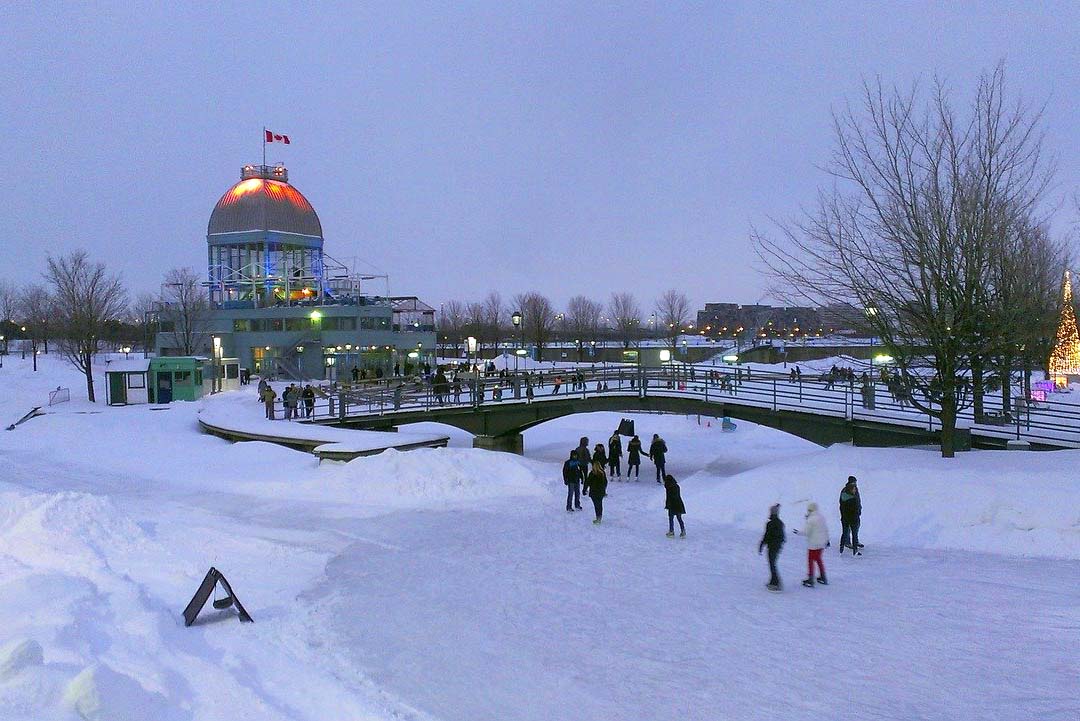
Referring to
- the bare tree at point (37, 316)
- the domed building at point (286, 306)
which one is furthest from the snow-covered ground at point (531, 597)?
the bare tree at point (37, 316)

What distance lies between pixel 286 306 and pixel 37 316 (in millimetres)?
42033

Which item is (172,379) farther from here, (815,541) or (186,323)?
(815,541)

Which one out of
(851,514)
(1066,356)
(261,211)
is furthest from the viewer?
(261,211)

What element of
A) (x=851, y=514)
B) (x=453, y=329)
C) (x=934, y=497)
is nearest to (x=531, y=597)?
(x=851, y=514)

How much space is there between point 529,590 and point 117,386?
3213cm

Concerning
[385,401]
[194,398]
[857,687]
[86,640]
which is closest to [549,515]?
[857,687]

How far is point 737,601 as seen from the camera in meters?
10.5

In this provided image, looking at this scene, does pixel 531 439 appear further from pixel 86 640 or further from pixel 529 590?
pixel 86 640

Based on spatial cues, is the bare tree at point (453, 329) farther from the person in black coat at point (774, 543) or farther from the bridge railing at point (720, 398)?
the person in black coat at point (774, 543)

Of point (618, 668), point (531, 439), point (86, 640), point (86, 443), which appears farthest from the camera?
point (531, 439)

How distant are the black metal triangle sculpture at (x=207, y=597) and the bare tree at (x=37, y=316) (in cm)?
6754

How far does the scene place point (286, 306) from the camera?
60438mm

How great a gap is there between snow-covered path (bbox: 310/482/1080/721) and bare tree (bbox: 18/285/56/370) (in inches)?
2650

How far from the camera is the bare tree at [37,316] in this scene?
75.1 metres
